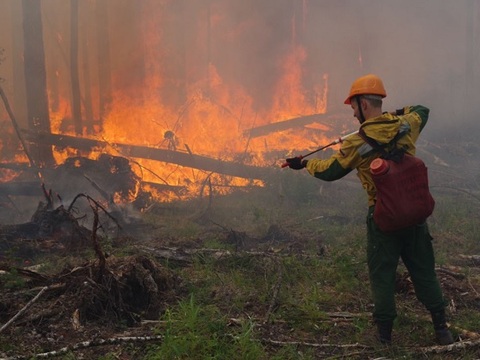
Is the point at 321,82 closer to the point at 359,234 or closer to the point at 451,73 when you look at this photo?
the point at 451,73

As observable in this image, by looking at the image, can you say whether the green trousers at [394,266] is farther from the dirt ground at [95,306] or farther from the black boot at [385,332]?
the dirt ground at [95,306]

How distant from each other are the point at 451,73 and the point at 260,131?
10.8 m

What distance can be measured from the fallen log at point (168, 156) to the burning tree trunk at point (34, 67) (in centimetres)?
75

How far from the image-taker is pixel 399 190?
3371mm

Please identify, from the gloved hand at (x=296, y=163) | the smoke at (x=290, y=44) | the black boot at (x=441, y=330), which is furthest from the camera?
the smoke at (x=290, y=44)

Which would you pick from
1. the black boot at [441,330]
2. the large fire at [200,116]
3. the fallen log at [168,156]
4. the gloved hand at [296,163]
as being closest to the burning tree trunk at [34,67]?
the fallen log at [168,156]

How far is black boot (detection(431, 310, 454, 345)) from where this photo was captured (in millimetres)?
3598

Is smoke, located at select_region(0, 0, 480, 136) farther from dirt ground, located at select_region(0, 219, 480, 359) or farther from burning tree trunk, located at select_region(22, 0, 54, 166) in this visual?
dirt ground, located at select_region(0, 219, 480, 359)

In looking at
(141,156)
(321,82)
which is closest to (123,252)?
(141,156)

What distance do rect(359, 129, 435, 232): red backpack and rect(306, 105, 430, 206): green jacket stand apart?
0.08 m

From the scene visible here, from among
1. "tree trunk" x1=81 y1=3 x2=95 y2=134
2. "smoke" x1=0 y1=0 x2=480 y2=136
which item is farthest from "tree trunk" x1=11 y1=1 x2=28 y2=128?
"tree trunk" x1=81 y1=3 x2=95 y2=134

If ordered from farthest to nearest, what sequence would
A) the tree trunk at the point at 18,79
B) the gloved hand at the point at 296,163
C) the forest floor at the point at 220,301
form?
1. the tree trunk at the point at 18,79
2. the gloved hand at the point at 296,163
3. the forest floor at the point at 220,301

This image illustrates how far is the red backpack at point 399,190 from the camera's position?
3.36 m

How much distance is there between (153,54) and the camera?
65.4ft
